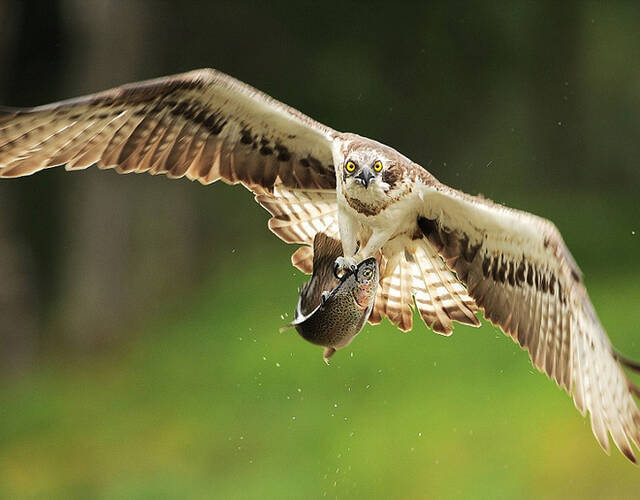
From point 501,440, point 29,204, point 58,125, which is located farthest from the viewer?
point 29,204

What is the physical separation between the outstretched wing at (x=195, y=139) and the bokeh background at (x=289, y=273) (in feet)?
10.2

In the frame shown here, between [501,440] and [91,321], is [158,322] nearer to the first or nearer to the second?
[91,321]

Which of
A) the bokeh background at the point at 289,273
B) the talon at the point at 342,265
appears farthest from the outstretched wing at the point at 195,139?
the bokeh background at the point at 289,273

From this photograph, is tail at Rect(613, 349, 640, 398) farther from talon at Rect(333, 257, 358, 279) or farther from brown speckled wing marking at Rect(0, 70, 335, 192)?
brown speckled wing marking at Rect(0, 70, 335, 192)

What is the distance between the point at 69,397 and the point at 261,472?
2.11 meters

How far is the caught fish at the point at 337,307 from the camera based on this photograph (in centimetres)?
434

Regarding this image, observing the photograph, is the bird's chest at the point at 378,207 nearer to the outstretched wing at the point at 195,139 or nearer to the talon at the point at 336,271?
the talon at the point at 336,271

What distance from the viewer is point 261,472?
8266 millimetres

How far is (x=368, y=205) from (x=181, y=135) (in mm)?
893

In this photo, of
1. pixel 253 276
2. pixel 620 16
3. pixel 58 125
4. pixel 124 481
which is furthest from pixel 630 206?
pixel 58 125

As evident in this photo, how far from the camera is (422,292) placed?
17.6 ft

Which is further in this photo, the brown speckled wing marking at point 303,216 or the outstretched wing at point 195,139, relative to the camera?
the brown speckled wing marking at point 303,216

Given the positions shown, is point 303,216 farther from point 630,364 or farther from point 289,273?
point 289,273

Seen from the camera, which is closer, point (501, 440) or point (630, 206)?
point (501, 440)
